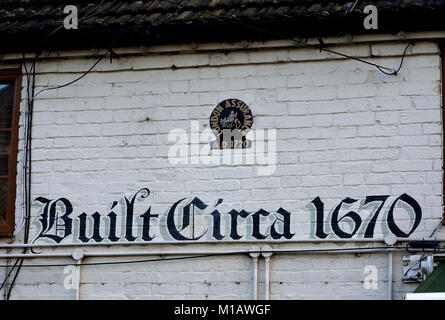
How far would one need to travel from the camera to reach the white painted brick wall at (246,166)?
10570 mm

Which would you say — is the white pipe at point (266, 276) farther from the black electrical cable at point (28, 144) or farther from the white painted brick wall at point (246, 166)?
the black electrical cable at point (28, 144)

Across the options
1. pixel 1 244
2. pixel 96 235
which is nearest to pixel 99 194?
pixel 96 235

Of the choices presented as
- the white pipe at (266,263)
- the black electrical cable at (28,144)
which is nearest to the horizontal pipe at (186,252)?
Result: the white pipe at (266,263)

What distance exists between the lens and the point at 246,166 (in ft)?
35.8

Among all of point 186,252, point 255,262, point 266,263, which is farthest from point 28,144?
point 266,263

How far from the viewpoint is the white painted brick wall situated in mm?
10570

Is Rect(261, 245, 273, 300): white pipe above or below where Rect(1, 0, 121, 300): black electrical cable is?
below

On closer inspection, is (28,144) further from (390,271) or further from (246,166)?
(390,271)

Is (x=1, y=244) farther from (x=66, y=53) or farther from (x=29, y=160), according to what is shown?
(x=66, y=53)

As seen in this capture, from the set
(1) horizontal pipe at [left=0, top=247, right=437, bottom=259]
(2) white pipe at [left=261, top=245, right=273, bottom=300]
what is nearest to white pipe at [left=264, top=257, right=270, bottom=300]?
(2) white pipe at [left=261, top=245, right=273, bottom=300]

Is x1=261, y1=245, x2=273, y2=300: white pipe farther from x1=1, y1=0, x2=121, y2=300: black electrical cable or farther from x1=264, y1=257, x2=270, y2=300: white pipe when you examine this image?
x1=1, y1=0, x2=121, y2=300: black electrical cable

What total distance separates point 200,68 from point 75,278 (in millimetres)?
2804

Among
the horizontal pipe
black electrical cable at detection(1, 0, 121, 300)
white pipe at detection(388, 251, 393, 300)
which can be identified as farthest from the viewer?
black electrical cable at detection(1, 0, 121, 300)

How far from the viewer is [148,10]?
11492 mm
